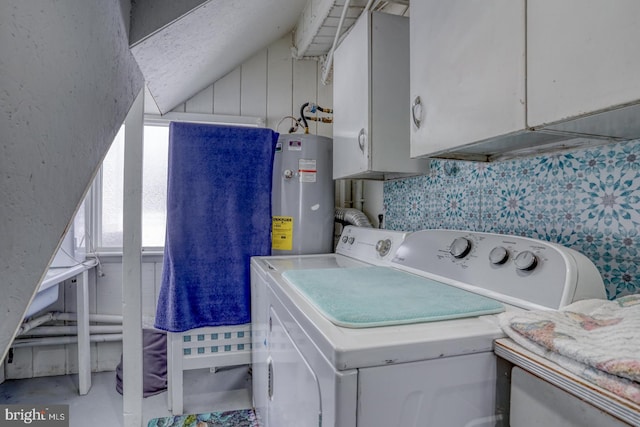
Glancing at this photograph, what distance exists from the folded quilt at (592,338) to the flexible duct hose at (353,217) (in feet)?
4.49

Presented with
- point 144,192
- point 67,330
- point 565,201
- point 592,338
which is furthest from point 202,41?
point 67,330

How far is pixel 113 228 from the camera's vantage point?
2561mm

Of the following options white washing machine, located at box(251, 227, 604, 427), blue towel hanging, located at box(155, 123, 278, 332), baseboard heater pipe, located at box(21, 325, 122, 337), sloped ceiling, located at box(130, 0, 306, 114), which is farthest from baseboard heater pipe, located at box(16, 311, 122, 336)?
white washing machine, located at box(251, 227, 604, 427)

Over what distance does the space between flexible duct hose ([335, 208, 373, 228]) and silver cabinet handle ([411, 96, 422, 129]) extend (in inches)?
38.4

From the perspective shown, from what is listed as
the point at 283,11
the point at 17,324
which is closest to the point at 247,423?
the point at 17,324

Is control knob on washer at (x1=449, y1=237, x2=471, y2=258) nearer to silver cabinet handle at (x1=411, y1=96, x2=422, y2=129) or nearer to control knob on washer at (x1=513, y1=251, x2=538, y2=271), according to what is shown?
control knob on washer at (x1=513, y1=251, x2=538, y2=271)

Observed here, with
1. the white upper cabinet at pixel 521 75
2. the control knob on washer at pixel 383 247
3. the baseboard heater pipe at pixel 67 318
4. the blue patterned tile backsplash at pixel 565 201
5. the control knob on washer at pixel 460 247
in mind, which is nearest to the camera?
the white upper cabinet at pixel 521 75

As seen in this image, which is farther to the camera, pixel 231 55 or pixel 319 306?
pixel 231 55

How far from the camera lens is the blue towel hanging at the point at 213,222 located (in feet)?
6.29

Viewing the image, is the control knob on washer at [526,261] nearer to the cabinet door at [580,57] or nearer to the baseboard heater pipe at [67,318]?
the cabinet door at [580,57]

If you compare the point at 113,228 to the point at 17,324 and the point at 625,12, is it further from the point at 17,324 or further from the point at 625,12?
the point at 625,12

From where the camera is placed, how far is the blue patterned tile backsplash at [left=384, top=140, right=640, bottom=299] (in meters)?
0.88

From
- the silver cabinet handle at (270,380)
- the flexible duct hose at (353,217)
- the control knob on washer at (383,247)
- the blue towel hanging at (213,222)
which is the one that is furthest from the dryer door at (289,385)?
the flexible duct hose at (353,217)

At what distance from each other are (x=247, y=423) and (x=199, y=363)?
0.42 metres
